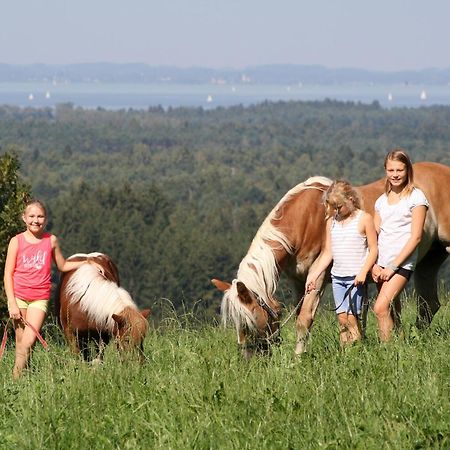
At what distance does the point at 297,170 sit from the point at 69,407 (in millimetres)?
175269

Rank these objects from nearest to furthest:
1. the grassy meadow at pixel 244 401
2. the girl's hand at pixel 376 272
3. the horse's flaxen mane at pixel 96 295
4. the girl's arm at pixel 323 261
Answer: the grassy meadow at pixel 244 401 → the girl's hand at pixel 376 272 → the girl's arm at pixel 323 261 → the horse's flaxen mane at pixel 96 295

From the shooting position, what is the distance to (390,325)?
24.3 ft

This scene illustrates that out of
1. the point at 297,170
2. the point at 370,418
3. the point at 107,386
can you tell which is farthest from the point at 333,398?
the point at 297,170

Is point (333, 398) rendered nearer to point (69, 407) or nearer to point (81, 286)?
point (69, 407)

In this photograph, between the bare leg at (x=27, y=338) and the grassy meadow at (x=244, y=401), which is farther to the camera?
the bare leg at (x=27, y=338)

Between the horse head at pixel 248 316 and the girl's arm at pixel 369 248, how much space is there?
698 mm

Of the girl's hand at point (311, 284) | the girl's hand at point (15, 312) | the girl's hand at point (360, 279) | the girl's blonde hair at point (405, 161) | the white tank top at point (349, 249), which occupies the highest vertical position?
the girl's blonde hair at point (405, 161)

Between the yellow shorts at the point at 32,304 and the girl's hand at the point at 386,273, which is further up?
the girl's hand at the point at 386,273

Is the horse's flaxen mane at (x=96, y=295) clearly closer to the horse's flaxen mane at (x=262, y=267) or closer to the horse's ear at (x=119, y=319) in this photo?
the horse's ear at (x=119, y=319)

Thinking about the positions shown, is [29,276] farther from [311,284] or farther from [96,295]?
[311,284]

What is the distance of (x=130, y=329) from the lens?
25.1 ft

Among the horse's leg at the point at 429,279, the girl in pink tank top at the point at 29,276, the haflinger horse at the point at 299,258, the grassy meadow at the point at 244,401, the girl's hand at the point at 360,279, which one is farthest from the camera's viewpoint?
the horse's leg at the point at 429,279

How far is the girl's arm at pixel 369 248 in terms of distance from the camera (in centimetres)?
Result: 737

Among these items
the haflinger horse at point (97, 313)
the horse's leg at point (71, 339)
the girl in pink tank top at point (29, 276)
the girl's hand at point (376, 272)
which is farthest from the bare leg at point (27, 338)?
the girl's hand at point (376, 272)
